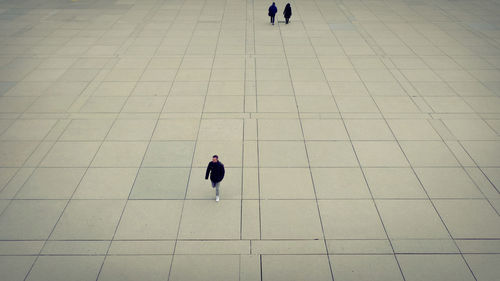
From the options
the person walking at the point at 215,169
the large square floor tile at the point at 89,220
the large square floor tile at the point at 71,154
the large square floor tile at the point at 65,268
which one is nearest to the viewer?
the large square floor tile at the point at 65,268

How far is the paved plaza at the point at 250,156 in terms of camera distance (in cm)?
511

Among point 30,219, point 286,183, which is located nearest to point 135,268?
point 30,219

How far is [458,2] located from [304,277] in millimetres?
20518

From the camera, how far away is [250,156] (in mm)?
7160

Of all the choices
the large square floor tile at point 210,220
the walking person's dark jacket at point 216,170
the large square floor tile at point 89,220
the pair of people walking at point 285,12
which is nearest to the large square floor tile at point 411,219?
the large square floor tile at point 210,220

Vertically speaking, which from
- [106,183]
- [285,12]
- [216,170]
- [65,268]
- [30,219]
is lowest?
[65,268]

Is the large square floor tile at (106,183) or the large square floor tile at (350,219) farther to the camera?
the large square floor tile at (106,183)

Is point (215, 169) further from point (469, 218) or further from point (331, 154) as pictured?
point (469, 218)

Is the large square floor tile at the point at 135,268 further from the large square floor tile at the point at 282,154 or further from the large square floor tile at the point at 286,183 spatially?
the large square floor tile at the point at 282,154

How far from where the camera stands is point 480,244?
5301mm

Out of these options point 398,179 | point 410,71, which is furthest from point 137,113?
point 410,71

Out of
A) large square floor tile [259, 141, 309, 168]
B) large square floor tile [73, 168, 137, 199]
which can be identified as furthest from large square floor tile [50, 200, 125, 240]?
large square floor tile [259, 141, 309, 168]

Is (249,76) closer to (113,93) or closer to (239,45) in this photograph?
(239,45)

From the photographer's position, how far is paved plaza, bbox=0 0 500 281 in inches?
201
